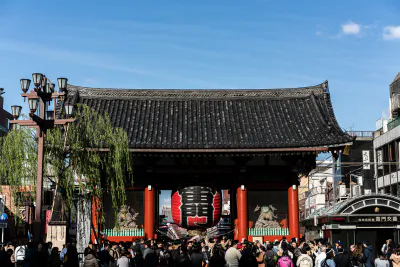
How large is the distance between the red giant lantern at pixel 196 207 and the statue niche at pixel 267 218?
2.44 metres

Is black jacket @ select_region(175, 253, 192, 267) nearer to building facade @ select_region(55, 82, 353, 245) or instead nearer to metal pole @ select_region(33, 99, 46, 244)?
metal pole @ select_region(33, 99, 46, 244)

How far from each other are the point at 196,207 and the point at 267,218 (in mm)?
4044

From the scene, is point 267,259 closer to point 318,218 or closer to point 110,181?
point 110,181

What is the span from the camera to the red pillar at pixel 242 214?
29094mm

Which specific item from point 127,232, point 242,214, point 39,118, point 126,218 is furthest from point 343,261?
point 126,218

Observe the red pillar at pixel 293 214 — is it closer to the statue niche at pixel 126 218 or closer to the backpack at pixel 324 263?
the statue niche at pixel 126 218

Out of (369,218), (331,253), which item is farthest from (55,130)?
(369,218)

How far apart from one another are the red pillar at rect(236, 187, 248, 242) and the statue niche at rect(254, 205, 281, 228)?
84 centimetres

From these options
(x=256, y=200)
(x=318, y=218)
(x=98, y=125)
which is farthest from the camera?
(x=318, y=218)

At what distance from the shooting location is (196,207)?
28078 millimetres

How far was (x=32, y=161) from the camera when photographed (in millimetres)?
23484

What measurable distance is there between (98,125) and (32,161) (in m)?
3.16

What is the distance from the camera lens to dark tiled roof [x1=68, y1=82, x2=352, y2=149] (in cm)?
2945

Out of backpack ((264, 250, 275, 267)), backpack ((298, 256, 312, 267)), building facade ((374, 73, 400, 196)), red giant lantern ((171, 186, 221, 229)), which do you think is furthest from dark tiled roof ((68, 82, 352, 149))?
building facade ((374, 73, 400, 196))
